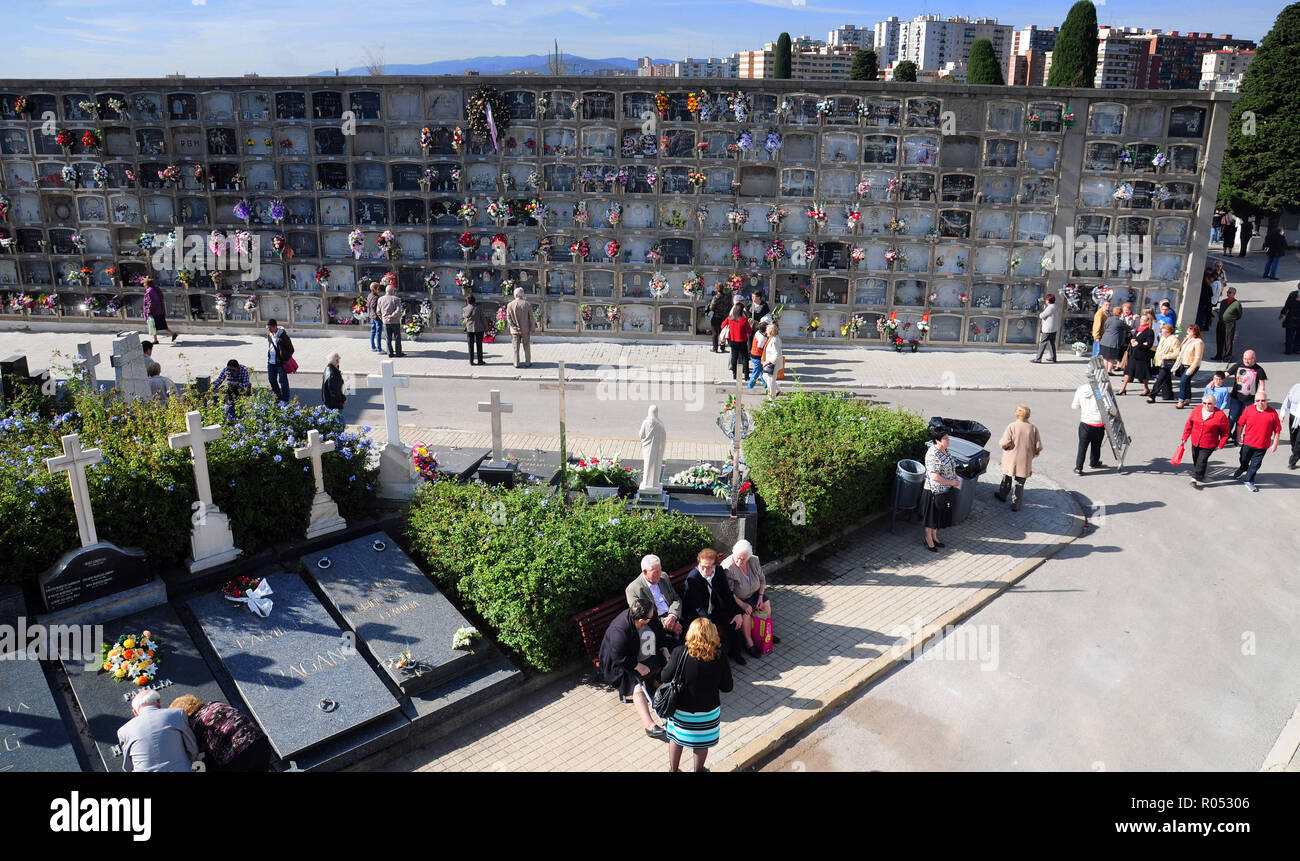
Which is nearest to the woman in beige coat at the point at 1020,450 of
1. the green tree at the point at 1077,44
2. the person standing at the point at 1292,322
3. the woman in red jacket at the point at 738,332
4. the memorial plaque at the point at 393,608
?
the woman in red jacket at the point at 738,332

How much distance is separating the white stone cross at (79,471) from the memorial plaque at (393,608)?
1925 millimetres

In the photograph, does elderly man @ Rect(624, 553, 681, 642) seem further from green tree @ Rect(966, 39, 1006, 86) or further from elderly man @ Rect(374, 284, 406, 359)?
green tree @ Rect(966, 39, 1006, 86)

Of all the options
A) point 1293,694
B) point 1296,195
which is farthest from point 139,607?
point 1296,195

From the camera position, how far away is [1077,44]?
86.2 feet

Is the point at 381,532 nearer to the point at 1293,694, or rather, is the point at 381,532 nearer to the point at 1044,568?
the point at 1044,568

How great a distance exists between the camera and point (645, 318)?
20.5m

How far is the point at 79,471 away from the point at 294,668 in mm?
2577

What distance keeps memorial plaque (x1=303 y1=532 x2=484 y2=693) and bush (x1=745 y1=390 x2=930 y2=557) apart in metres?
3.77

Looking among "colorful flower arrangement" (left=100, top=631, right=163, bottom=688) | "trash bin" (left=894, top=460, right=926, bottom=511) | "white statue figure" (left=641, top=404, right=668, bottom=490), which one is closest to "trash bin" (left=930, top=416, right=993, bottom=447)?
"trash bin" (left=894, top=460, right=926, bottom=511)

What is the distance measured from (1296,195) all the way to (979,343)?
1984cm

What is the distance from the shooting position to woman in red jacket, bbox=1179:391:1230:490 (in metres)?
13.0

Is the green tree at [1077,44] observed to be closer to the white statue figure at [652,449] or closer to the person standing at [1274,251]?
the person standing at [1274,251]

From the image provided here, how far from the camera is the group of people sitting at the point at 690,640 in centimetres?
689

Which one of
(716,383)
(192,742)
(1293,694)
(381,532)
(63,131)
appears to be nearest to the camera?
(192,742)
